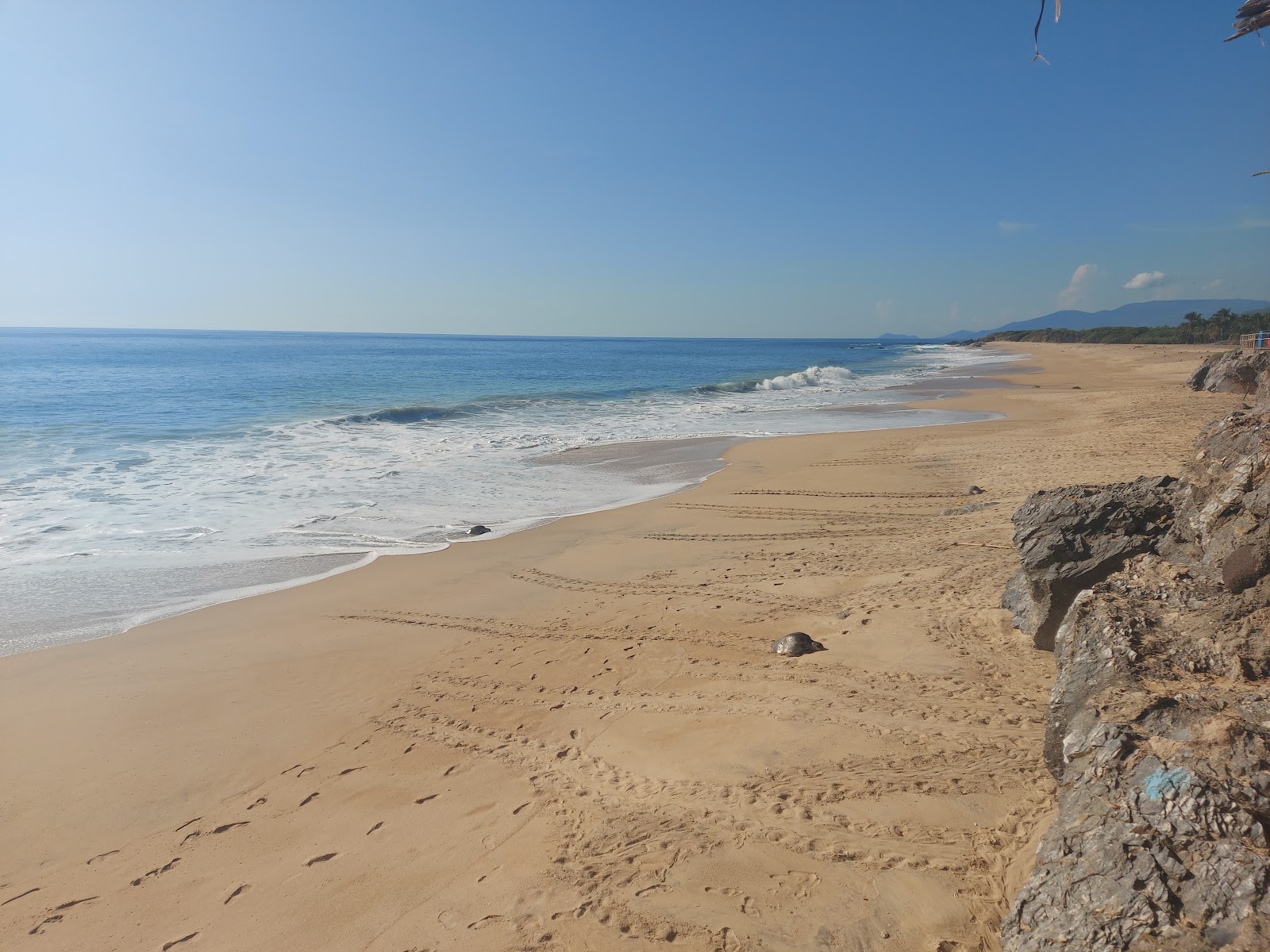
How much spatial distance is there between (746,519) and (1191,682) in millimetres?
7912

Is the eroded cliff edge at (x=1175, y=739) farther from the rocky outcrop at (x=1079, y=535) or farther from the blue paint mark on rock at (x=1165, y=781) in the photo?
the rocky outcrop at (x=1079, y=535)

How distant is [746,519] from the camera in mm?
10672

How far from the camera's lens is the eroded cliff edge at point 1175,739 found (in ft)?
6.93

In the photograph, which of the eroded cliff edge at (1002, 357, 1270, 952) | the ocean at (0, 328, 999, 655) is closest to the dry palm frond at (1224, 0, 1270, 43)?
the eroded cliff edge at (1002, 357, 1270, 952)

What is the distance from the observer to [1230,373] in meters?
22.9

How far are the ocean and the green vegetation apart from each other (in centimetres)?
5080

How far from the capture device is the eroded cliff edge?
2.11m

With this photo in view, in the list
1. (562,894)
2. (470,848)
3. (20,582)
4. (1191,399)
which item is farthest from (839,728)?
(1191,399)

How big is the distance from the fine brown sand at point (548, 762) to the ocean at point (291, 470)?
152 centimetres

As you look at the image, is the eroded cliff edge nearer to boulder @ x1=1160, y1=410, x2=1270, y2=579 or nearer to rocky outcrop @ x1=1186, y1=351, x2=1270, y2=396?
boulder @ x1=1160, y1=410, x2=1270, y2=579

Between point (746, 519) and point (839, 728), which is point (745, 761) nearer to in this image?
point (839, 728)

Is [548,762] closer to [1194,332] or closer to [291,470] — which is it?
[291,470]

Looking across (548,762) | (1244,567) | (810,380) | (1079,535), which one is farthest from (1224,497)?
(810,380)

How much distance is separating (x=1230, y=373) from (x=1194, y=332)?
6220 cm
